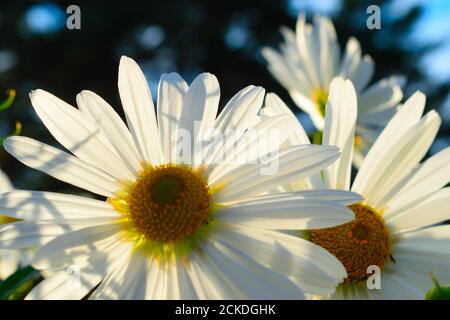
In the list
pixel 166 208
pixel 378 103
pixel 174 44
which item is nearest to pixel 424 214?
pixel 166 208

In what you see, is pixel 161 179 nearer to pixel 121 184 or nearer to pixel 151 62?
pixel 121 184

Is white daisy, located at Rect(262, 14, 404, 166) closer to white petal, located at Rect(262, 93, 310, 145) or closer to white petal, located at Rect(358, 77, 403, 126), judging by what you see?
white petal, located at Rect(358, 77, 403, 126)

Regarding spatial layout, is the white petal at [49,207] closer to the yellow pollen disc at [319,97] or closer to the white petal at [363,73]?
the yellow pollen disc at [319,97]

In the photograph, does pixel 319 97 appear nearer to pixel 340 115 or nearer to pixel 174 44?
pixel 340 115

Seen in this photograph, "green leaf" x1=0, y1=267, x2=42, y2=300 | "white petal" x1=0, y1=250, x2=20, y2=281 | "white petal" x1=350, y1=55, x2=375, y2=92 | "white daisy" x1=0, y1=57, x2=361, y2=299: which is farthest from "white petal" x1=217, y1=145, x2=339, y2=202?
"white petal" x1=350, y1=55, x2=375, y2=92
